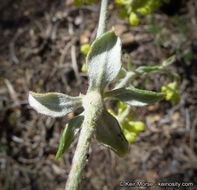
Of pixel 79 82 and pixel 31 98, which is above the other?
pixel 31 98

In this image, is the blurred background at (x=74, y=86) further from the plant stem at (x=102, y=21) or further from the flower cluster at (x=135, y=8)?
the plant stem at (x=102, y=21)

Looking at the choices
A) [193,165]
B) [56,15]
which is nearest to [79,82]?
[56,15]

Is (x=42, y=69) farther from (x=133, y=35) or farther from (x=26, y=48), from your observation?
(x=133, y=35)

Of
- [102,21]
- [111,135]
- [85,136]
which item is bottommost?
[111,135]

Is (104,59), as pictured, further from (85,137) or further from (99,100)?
(85,137)

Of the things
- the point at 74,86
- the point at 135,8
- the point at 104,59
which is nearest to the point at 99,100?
the point at 104,59

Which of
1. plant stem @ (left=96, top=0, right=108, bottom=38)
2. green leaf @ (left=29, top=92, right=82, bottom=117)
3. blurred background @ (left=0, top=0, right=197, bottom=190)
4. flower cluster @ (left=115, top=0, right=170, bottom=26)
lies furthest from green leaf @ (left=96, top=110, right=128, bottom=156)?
blurred background @ (left=0, top=0, right=197, bottom=190)
